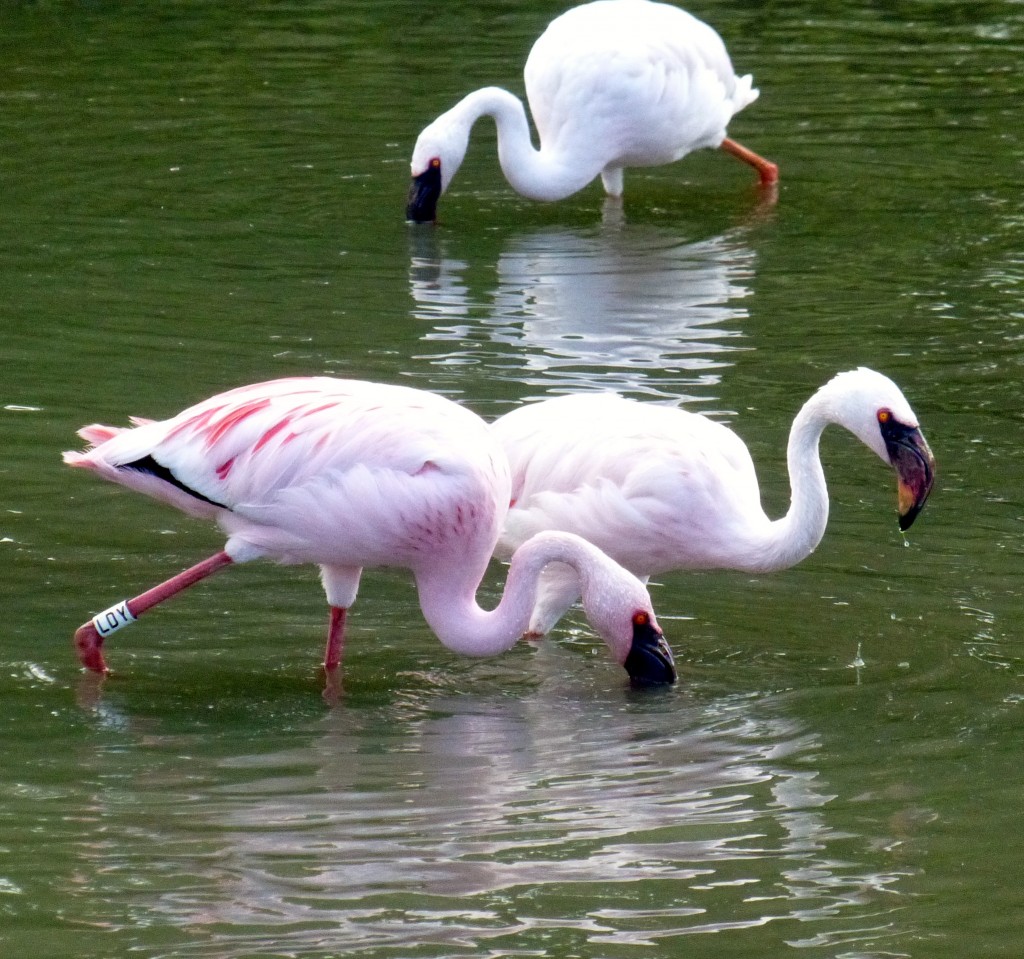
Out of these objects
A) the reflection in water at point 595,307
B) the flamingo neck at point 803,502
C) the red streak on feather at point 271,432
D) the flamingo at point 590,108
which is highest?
the flamingo at point 590,108

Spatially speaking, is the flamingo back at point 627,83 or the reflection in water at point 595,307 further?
the flamingo back at point 627,83

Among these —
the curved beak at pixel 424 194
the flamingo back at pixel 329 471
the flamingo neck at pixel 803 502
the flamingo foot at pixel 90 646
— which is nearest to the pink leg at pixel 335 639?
the flamingo back at pixel 329 471

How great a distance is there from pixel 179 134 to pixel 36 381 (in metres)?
4.75

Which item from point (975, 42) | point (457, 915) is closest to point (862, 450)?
point (457, 915)

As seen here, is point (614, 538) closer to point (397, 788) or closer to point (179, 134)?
point (397, 788)

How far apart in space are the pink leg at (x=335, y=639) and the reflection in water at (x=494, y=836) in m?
0.29

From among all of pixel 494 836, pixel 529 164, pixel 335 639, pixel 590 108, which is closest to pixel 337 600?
pixel 335 639

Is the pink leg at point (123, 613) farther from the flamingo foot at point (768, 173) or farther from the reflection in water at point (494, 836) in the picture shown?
the flamingo foot at point (768, 173)

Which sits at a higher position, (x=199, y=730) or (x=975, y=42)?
(x=975, y=42)

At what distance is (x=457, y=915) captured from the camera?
163 inches

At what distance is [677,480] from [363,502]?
0.94m

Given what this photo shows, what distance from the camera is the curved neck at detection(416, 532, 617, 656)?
17.9 ft

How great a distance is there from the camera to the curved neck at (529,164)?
10633 mm

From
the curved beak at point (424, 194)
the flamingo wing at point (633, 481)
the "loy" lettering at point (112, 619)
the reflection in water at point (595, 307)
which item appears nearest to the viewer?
the "loy" lettering at point (112, 619)
